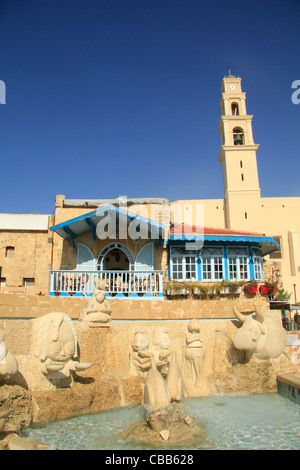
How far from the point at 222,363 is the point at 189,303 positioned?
5.83 ft

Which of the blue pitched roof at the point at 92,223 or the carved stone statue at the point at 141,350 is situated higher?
the blue pitched roof at the point at 92,223

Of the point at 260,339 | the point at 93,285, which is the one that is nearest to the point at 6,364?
the point at 260,339

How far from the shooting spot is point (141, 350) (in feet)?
21.2

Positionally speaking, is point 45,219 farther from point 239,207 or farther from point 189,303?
point 239,207

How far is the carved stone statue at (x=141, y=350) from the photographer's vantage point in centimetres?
646

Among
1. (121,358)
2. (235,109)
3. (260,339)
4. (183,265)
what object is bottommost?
(121,358)

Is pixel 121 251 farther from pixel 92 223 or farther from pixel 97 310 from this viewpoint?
pixel 97 310

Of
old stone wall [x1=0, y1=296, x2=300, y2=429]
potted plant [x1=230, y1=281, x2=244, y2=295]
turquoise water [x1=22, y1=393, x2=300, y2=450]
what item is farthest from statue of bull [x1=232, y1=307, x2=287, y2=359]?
potted plant [x1=230, y1=281, x2=244, y2=295]

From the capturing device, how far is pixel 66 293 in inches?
450

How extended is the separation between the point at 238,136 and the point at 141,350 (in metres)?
29.4

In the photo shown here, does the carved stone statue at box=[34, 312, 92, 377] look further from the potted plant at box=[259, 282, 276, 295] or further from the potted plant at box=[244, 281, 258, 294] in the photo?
the potted plant at box=[259, 282, 276, 295]

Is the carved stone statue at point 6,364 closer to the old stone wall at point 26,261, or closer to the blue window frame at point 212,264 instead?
the blue window frame at point 212,264

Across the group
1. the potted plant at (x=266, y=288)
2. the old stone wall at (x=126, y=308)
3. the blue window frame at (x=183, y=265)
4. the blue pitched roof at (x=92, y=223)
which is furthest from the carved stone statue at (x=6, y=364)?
the potted plant at (x=266, y=288)

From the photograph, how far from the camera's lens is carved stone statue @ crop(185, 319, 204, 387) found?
693cm
